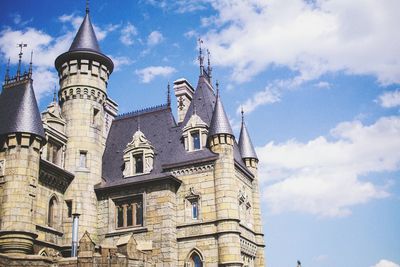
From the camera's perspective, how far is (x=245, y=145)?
36156 millimetres

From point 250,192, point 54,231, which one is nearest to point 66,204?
point 54,231

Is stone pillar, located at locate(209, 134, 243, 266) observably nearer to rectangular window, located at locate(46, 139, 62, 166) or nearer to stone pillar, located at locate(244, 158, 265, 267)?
stone pillar, located at locate(244, 158, 265, 267)

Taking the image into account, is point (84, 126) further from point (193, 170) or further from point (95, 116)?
point (193, 170)

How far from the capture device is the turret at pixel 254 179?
1321 inches

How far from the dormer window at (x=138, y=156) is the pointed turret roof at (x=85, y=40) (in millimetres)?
6887

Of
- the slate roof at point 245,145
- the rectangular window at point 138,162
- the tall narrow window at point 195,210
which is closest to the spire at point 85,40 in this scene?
the rectangular window at point 138,162

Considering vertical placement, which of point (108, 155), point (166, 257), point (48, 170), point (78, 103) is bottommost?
point (166, 257)

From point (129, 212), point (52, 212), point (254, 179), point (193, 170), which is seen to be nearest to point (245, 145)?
point (254, 179)

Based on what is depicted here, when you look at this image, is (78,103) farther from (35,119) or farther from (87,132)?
(35,119)

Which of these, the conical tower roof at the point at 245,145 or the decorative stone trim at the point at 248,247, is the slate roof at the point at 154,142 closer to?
the conical tower roof at the point at 245,145

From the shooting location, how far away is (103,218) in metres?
32.0

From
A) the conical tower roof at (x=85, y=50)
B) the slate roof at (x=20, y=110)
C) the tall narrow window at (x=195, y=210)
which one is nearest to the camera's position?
the slate roof at (x=20, y=110)

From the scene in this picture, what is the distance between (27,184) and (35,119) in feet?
12.3

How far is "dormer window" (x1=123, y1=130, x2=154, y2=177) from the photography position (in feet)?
106
